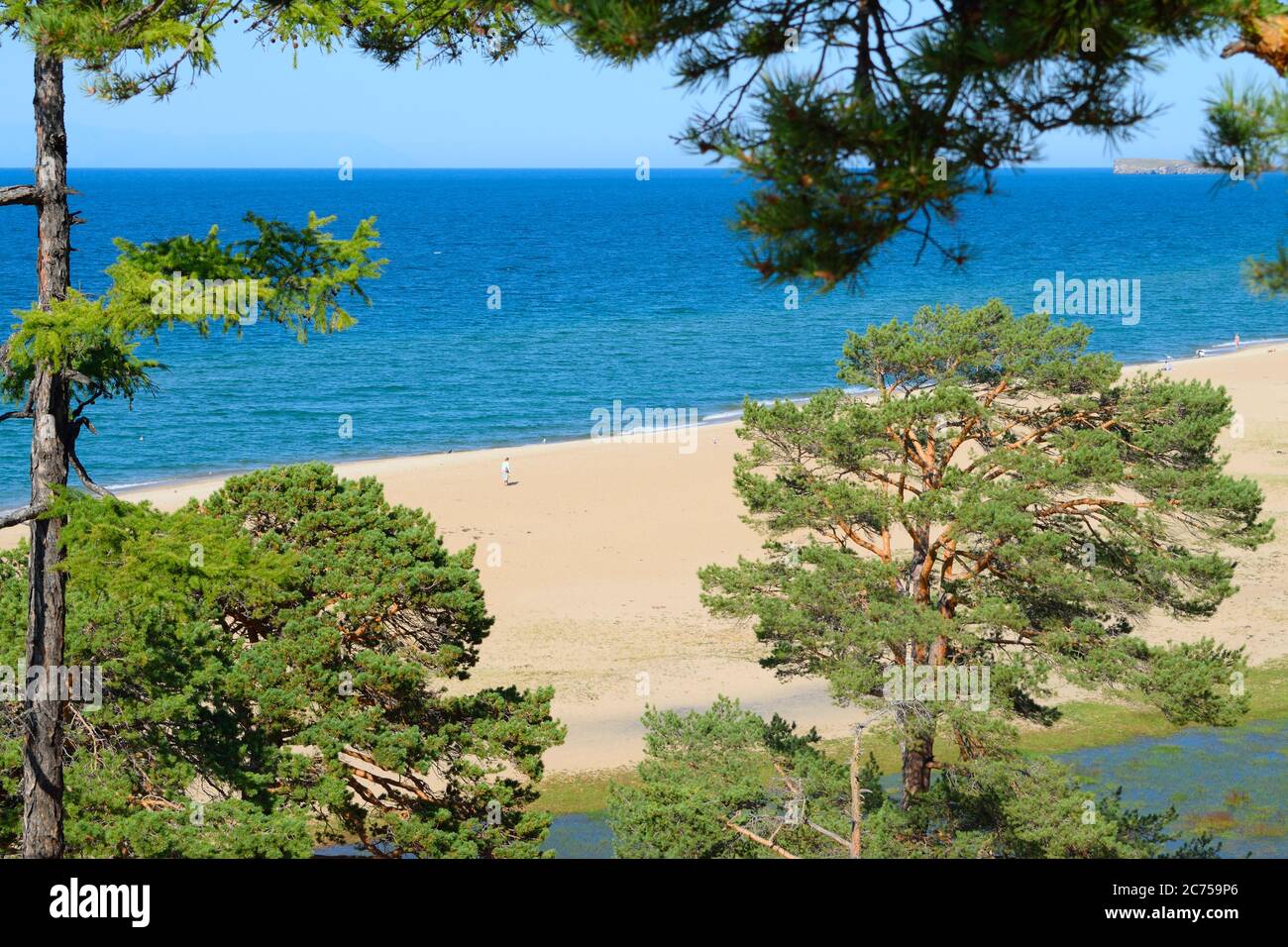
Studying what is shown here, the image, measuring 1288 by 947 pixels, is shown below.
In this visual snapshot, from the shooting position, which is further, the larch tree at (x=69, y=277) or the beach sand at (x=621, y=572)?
the beach sand at (x=621, y=572)

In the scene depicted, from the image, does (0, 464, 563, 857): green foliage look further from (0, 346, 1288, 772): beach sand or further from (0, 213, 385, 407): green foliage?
(0, 346, 1288, 772): beach sand

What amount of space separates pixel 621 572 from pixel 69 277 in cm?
2132

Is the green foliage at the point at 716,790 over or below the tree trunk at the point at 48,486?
below

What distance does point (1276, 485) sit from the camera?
1353 inches

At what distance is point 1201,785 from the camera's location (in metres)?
18.9

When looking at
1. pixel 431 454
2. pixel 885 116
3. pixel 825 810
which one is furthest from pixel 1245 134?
pixel 431 454

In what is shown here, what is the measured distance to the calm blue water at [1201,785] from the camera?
56.4ft

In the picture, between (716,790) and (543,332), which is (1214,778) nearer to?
(716,790)

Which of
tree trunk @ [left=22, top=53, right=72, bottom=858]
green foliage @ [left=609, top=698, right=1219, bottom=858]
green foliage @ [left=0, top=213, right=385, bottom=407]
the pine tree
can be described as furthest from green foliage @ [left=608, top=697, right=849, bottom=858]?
→ green foliage @ [left=0, top=213, right=385, bottom=407]

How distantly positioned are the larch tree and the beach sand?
492 inches

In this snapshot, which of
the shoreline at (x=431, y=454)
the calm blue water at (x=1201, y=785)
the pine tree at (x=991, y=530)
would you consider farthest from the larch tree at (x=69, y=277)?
the shoreline at (x=431, y=454)

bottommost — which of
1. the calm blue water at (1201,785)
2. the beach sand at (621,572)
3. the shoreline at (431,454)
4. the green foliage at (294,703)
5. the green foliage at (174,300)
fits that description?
the calm blue water at (1201,785)

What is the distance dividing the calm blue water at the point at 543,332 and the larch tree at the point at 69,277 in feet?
11.0

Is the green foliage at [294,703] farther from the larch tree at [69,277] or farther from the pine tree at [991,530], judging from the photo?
the pine tree at [991,530]
